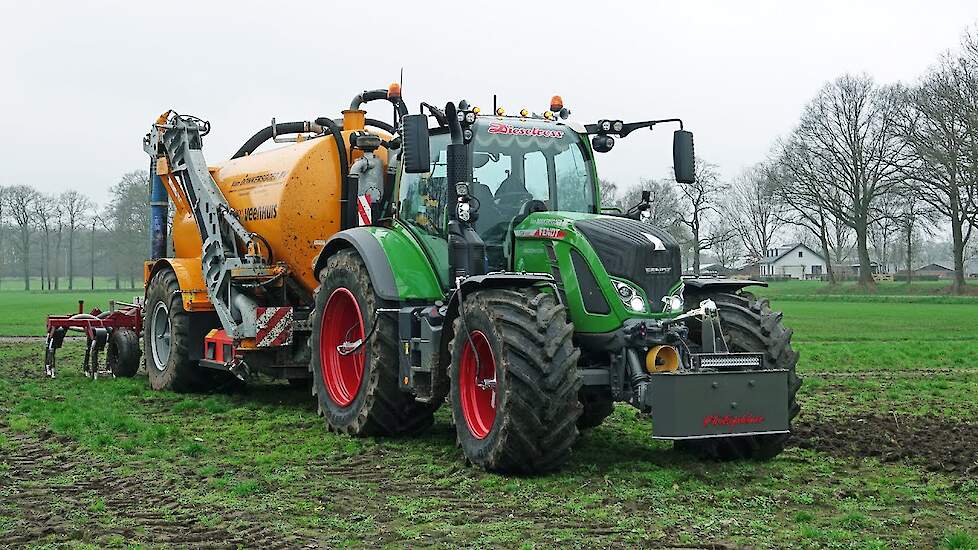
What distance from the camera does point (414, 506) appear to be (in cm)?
712

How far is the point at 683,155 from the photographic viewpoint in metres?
9.70

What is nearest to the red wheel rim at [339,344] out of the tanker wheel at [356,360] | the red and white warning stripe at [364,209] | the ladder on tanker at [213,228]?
the tanker wheel at [356,360]

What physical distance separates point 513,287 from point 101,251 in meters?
90.8

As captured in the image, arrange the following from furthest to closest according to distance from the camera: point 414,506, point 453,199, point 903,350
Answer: point 903,350 → point 453,199 → point 414,506

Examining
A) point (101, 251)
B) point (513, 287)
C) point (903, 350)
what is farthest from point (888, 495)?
point (101, 251)

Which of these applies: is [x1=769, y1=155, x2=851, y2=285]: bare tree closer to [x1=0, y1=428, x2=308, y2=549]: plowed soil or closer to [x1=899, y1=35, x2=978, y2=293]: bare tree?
[x1=899, y1=35, x2=978, y2=293]: bare tree

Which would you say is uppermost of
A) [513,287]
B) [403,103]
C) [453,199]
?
[403,103]

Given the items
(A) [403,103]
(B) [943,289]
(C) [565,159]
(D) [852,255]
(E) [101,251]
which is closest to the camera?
(C) [565,159]

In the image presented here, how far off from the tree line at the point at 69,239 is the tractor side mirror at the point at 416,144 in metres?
65.7

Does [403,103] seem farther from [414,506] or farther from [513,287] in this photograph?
[414,506]

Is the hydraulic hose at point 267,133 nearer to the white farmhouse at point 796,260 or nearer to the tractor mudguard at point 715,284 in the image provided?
the tractor mudguard at point 715,284

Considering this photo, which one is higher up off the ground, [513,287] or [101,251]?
[101,251]

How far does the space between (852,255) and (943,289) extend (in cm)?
7488

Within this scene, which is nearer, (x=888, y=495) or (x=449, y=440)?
(x=888, y=495)
